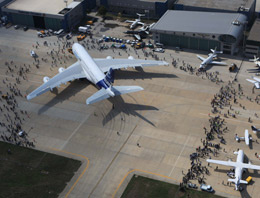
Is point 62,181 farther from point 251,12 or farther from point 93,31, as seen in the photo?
point 251,12

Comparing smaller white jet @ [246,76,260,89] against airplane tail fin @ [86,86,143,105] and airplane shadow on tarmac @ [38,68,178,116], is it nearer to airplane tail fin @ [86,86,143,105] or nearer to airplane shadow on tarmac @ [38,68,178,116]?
airplane shadow on tarmac @ [38,68,178,116]

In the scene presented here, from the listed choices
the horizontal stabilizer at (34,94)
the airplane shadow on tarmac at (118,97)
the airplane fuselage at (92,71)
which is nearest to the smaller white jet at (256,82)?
the airplane shadow on tarmac at (118,97)

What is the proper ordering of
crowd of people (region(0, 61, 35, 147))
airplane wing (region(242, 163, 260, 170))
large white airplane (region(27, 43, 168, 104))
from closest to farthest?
airplane wing (region(242, 163, 260, 170)) < crowd of people (region(0, 61, 35, 147)) < large white airplane (region(27, 43, 168, 104))

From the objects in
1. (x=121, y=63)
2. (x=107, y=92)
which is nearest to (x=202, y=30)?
(x=121, y=63)

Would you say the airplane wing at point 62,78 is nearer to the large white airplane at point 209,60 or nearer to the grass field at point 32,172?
the grass field at point 32,172

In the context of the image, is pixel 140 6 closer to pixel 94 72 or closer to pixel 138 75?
pixel 138 75

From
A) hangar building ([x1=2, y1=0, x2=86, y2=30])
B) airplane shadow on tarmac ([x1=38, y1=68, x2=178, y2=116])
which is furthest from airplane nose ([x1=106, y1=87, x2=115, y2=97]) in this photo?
hangar building ([x1=2, y1=0, x2=86, y2=30])

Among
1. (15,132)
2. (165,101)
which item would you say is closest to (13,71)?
(15,132)
